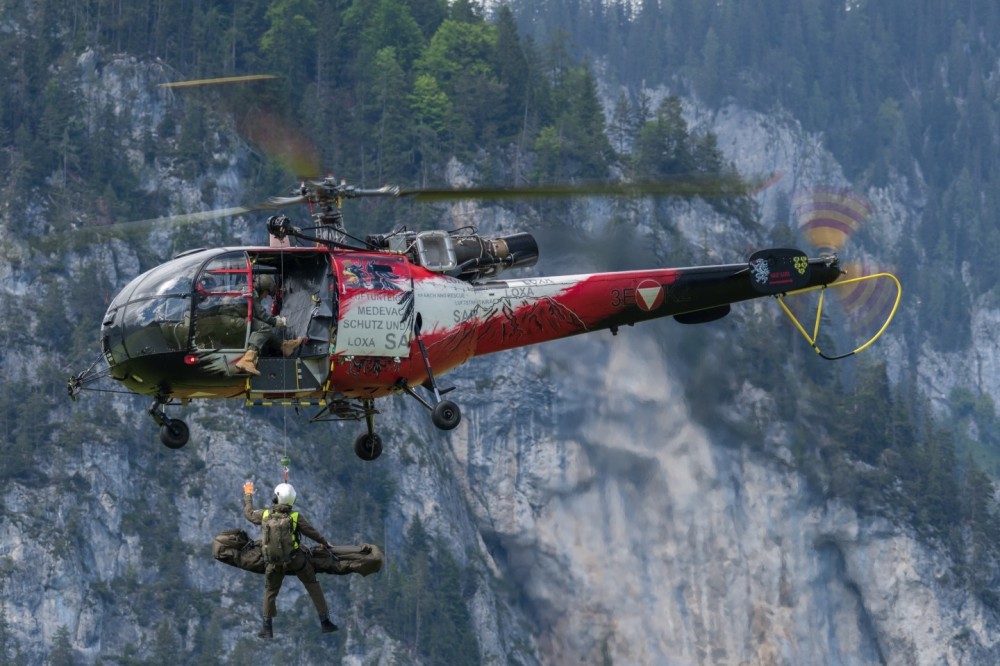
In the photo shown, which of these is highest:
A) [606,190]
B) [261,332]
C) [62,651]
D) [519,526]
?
[606,190]

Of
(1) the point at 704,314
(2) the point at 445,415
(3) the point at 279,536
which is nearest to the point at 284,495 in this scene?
(3) the point at 279,536

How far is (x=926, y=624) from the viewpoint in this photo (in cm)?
17288

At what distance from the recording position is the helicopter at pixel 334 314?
46.9m

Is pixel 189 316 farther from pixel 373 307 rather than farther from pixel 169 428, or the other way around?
pixel 373 307

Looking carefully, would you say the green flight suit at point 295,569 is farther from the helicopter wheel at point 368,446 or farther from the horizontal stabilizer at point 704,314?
→ the horizontal stabilizer at point 704,314

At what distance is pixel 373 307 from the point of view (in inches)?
1903

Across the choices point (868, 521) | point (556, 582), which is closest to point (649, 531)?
point (556, 582)

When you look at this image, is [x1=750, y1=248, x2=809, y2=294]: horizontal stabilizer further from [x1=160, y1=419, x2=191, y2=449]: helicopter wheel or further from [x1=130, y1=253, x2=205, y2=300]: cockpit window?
[x1=160, y1=419, x2=191, y2=449]: helicopter wheel

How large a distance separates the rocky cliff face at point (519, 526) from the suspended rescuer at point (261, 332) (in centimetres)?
10433

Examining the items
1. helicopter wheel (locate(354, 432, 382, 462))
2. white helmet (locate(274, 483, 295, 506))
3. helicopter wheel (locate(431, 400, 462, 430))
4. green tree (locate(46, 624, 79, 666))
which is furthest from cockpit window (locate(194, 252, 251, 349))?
green tree (locate(46, 624, 79, 666))

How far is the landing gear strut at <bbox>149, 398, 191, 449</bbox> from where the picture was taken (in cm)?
4722

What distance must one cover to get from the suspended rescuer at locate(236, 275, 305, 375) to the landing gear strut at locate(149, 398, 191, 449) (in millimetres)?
1871

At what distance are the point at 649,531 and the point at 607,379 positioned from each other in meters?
13.3

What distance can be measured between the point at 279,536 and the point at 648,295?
12.9 meters
